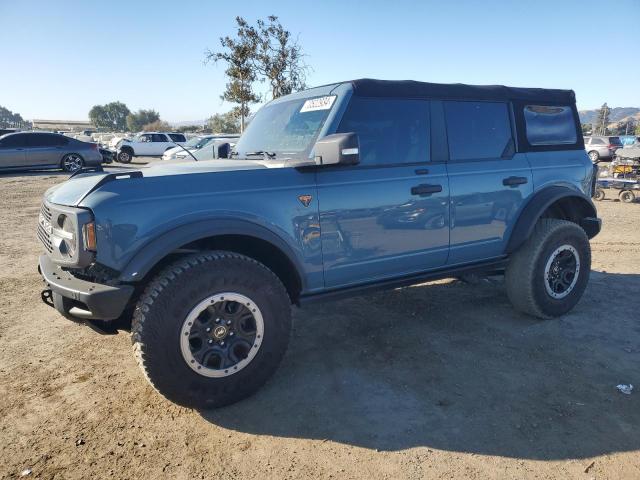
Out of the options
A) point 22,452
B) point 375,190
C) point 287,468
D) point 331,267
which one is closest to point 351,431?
point 287,468

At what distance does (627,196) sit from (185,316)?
13670 mm

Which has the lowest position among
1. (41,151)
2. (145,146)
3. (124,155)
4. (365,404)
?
(365,404)

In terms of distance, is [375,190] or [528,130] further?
[528,130]

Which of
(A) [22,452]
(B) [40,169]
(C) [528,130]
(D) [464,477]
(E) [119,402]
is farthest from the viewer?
(B) [40,169]

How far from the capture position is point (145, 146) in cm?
2611

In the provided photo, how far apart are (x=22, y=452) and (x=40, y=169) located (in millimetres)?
18118

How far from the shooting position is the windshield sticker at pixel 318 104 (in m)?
3.55

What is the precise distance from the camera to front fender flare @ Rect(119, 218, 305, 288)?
8.80 ft

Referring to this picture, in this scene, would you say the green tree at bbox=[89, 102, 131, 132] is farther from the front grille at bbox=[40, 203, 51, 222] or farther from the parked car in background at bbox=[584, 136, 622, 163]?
the front grille at bbox=[40, 203, 51, 222]

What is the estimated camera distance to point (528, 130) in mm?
4430

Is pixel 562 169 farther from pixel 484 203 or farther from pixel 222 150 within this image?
pixel 222 150

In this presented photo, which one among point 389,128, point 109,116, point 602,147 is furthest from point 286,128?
point 109,116

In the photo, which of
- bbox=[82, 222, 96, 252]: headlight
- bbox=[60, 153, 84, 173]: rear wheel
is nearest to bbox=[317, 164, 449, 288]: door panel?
bbox=[82, 222, 96, 252]: headlight

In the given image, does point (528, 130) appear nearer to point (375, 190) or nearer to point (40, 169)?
point (375, 190)
